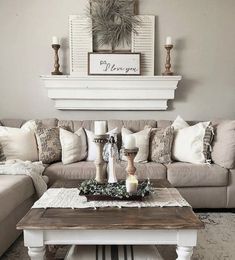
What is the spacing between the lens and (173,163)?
292cm

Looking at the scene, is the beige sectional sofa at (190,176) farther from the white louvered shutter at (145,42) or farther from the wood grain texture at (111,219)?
the white louvered shutter at (145,42)

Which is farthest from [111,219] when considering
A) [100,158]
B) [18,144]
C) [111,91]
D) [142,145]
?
[111,91]

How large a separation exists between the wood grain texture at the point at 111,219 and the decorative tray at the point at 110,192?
133mm

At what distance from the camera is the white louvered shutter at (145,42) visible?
343cm

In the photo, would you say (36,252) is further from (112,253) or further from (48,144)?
(48,144)

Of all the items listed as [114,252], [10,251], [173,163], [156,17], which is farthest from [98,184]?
[156,17]

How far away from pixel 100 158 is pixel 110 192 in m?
0.24

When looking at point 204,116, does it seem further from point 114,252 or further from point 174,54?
point 114,252

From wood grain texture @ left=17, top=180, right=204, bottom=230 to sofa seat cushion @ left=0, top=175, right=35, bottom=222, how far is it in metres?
0.37

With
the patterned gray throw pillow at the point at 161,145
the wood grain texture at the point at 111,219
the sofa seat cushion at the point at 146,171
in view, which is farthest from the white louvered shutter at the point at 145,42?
the wood grain texture at the point at 111,219

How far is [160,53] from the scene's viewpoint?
3500 mm

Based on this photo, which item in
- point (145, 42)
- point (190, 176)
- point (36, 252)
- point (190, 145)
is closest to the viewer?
point (36, 252)

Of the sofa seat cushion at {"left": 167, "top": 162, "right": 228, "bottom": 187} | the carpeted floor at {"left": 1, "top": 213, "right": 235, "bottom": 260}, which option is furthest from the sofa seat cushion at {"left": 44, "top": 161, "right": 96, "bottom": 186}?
the sofa seat cushion at {"left": 167, "top": 162, "right": 228, "bottom": 187}

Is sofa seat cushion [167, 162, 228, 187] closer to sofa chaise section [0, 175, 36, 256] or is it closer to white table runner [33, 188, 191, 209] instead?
white table runner [33, 188, 191, 209]
